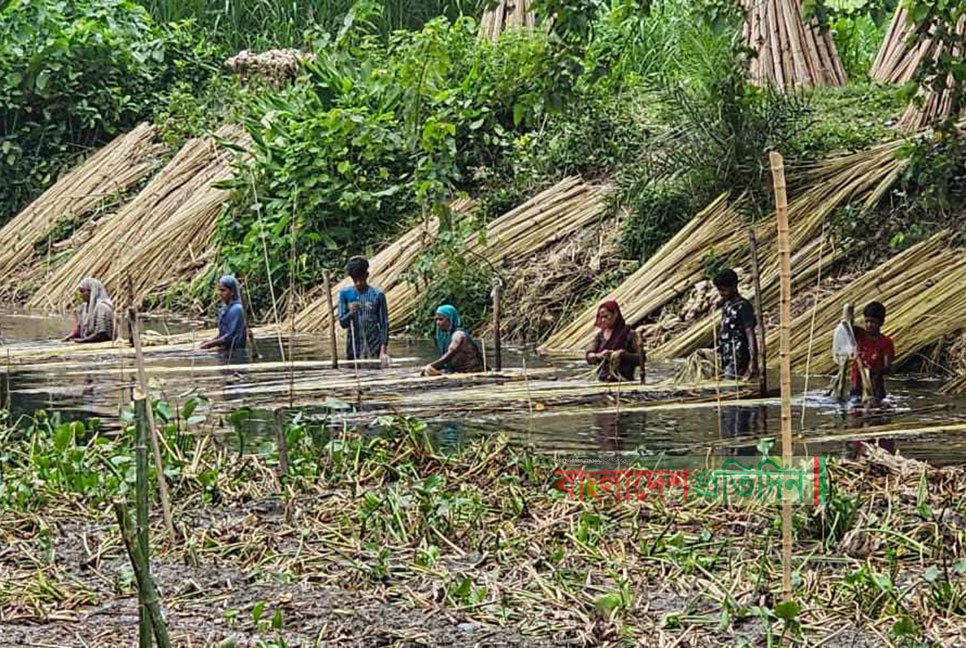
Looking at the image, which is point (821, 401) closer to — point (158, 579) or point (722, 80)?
point (722, 80)

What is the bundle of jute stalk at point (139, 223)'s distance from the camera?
787 inches

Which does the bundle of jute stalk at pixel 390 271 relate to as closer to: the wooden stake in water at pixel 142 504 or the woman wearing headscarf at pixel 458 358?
the woman wearing headscarf at pixel 458 358

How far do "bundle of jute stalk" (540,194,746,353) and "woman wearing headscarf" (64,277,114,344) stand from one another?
13.2 ft

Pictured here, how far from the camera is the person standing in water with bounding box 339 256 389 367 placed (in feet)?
43.2

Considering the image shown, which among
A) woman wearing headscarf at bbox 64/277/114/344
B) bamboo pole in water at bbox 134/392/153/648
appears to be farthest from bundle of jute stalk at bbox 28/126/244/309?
bamboo pole in water at bbox 134/392/153/648

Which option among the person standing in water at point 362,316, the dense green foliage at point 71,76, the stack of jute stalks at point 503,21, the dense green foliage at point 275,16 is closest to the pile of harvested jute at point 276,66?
the dense green foliage at point 275,16

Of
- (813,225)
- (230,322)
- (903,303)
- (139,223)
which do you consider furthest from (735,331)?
(139,223)

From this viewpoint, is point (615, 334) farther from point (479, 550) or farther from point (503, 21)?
point (503, 21)

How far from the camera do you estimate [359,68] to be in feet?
66.0

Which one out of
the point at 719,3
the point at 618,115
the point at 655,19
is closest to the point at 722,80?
the point at 618,115

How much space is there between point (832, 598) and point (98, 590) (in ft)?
7.96

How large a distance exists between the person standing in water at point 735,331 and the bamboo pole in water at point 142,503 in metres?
7.42

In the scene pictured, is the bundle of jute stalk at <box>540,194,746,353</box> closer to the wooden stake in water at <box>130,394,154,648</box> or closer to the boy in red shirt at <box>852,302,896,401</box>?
the boy in red shirt at <box>852,302,896,401</box>

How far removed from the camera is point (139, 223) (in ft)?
66.5
